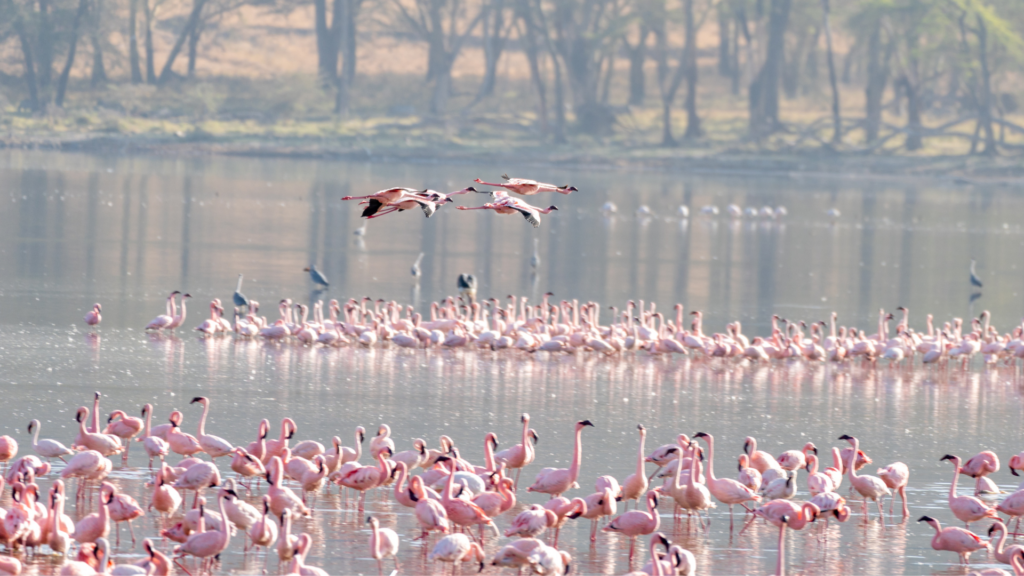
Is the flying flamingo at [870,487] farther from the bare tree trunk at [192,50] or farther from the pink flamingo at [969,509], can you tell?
the bare tree trunk at [192,50]

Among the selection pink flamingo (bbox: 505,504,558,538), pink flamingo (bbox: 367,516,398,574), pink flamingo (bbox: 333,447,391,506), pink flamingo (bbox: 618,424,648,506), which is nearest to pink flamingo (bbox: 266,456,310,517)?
pink flamingo (bbox: 333,447,391,506)

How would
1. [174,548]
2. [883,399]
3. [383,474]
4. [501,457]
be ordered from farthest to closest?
[883,399] < [501,457] < [383,474] < [174,548]

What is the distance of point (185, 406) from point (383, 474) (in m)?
3.95

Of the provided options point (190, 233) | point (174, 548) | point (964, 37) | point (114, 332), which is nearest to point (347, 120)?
point (964, 37)

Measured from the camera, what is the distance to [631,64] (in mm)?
74688

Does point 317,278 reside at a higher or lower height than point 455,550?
higher

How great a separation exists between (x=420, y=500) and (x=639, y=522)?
1535mm

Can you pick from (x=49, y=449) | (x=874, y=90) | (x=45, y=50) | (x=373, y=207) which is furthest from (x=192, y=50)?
(x=373, y=207)

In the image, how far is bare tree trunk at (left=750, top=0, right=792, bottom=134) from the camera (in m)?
67.3

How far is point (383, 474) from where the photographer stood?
10.8 meters

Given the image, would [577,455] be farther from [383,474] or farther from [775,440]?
[775,440]

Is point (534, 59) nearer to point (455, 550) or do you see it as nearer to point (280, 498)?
point (280, 498)

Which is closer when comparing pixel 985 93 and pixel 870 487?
pixel 870 487

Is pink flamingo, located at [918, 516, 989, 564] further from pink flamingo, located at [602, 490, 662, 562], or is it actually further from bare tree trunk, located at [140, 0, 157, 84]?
bare tree trunk, located at [140, 0, 157, 84]
